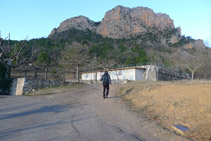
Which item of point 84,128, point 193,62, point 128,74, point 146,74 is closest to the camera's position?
point 84,128

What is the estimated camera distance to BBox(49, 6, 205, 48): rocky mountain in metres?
93.8

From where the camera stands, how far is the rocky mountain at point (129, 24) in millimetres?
93812

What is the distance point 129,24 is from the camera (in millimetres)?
99188

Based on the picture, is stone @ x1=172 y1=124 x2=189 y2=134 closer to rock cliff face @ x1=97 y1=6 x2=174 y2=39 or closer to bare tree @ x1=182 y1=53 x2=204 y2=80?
bare tree @ x1=182 y1=53 x2=204 y2=80

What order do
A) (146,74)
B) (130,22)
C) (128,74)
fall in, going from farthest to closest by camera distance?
(130,22) < (128,74) < (146,74)

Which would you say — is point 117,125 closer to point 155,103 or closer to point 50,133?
point 50,133

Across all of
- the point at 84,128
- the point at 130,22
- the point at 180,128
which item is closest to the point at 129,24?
the point at 130,22

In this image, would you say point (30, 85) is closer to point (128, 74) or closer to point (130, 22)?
point (128, 74)

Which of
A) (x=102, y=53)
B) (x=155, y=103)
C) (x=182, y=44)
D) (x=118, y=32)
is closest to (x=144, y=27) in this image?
(x=118, y=32)

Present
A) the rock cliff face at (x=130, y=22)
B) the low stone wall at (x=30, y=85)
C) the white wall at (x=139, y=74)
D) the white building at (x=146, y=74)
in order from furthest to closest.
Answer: the rock cliff face at (x=130, y=22)
the white wall at (x=139, y=74)
the white building at (x=146, y=74)
the low stone wall at (x=30, y=85)

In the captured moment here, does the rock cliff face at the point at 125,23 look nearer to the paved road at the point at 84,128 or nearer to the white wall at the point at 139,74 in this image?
the white wall at the point at 139,74

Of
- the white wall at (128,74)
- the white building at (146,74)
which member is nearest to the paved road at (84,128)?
the white building at (146,74)

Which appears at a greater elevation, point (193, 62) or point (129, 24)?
point (129, 24)

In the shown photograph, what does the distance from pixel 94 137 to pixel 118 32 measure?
95512mm
